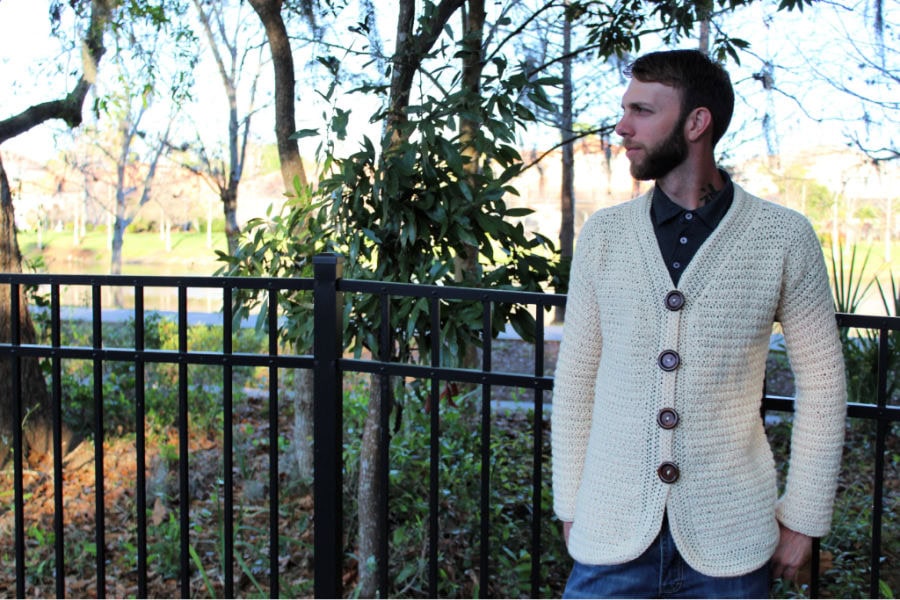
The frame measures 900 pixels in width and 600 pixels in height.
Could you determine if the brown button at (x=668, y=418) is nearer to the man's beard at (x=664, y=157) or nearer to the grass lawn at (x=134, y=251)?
the man's beard at (x=664, y=157)

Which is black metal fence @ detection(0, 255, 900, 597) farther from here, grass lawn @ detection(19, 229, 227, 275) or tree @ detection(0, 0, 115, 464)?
grass lawn @ detection(19, 229, 227, 275)

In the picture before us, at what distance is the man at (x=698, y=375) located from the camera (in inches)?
59.6

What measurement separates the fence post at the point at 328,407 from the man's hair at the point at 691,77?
3.40 ft

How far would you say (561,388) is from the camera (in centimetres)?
169

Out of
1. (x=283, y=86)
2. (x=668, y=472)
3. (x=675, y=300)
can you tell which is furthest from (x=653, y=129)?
(x=283, y=86)

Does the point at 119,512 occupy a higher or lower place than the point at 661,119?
lower

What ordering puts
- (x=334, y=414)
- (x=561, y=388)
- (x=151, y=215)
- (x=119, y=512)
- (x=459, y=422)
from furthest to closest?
(x=151, y=215)
(x=459, y=422)
(x=119, y=512)
(x=334, y=414)
(x=561, y=388)

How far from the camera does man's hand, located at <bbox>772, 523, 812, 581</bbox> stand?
157 cm

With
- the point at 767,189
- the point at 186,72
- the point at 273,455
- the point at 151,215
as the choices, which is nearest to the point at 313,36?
the point at 186,72

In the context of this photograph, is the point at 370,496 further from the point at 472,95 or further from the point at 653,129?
the point at 653,129

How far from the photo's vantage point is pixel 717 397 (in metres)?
1.52

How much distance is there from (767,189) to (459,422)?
30.0ft

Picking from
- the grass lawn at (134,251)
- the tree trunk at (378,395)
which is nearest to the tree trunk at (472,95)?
the tree trunk at (378,395)

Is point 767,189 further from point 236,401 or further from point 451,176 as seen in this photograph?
point 451,176
